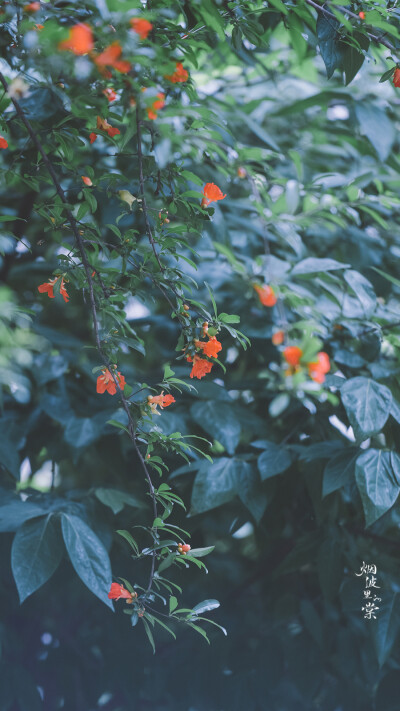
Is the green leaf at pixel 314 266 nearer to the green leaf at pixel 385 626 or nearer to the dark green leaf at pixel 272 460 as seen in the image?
the dark green leaf at pixel 272 460

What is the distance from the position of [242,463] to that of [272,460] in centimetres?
3

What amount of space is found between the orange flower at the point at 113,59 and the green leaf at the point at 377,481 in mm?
383

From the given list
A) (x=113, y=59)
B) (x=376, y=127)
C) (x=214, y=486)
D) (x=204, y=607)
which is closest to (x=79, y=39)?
(x=113, y=59)

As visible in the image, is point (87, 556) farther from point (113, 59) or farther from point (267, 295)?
point (113, 59)

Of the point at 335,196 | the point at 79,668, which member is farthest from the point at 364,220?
the point at 79,668

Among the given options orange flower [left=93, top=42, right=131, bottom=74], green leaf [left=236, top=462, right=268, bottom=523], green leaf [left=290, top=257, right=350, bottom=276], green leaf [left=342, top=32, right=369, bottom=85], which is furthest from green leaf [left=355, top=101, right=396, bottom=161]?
orange flower [left=93, top=42, right=131, bottom=74]

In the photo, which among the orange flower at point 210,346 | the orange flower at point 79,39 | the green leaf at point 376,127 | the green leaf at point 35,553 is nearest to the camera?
the orange flower at point 79,39

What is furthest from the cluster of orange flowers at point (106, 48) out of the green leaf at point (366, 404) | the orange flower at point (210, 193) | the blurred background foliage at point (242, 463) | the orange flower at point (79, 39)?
the green leaf at point (366, 404)

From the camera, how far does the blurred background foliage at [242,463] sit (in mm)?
598

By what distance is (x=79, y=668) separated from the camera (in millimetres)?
669

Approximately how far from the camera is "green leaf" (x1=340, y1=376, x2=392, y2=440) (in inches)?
20.9

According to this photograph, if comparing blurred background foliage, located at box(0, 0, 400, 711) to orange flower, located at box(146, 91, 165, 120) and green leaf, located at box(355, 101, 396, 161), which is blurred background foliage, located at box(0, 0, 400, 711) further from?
orange flower, located at box(146, 91, 165, 120)

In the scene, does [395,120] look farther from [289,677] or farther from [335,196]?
[289,677]

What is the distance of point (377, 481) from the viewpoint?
0.53 meters
